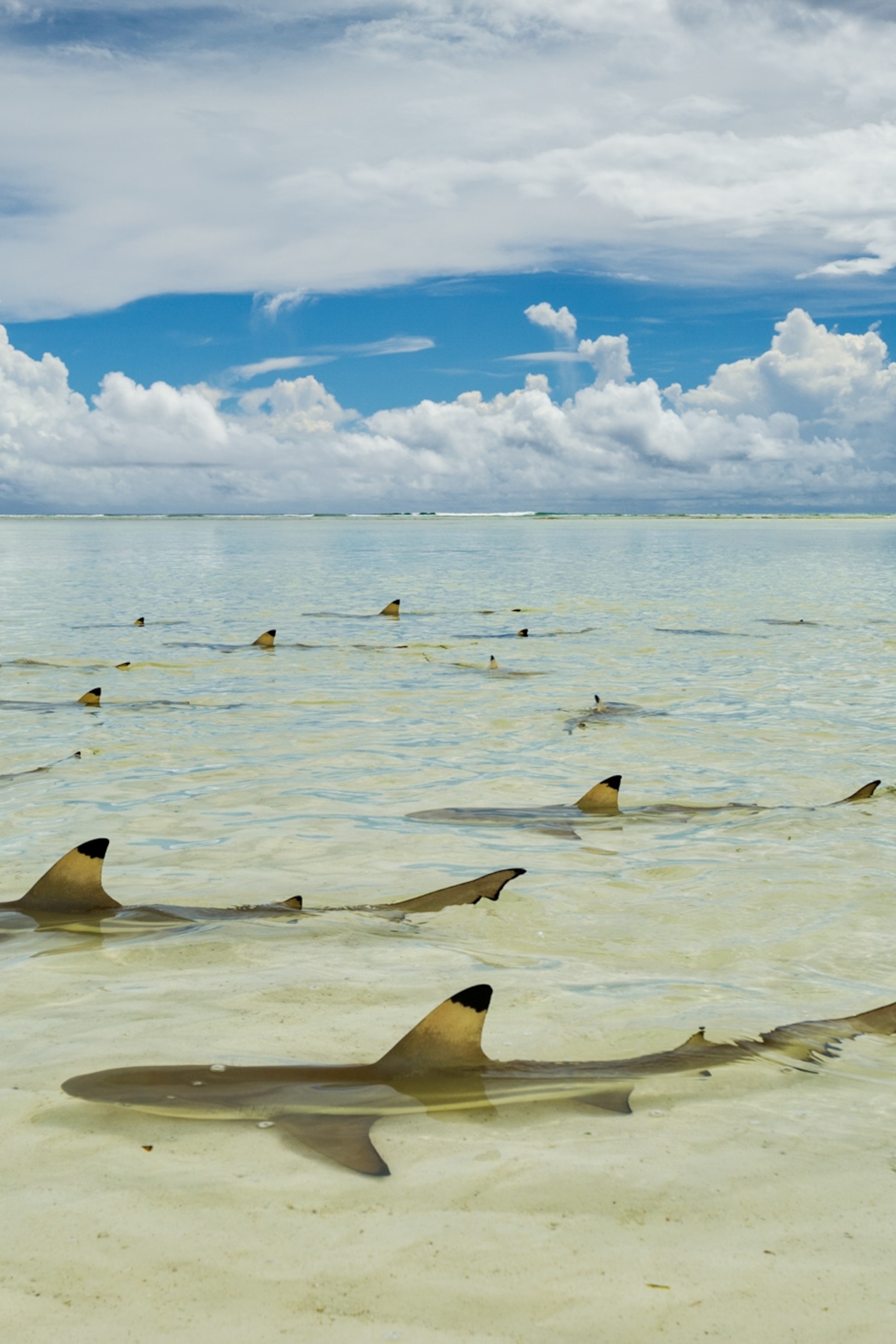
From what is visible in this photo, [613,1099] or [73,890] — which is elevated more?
[73,890]

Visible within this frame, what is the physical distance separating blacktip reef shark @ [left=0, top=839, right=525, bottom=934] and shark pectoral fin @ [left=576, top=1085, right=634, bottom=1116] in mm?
1797

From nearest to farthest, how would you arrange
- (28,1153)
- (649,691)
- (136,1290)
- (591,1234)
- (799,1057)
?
1. (136,1290)
2. (591,1234)
3. (28,1153)
4. (799,1057)
5. (649,691)

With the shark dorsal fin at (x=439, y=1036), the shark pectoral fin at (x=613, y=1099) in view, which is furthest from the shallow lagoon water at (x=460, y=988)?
the shark dorsal fin at (x=439, y=1036)

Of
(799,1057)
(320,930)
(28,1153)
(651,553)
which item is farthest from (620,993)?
(651,553)

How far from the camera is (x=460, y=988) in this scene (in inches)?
193

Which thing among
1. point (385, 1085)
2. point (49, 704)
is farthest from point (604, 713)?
point (385, 1085)

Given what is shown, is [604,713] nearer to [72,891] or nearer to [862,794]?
[862,794]

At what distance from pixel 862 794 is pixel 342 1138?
640cm

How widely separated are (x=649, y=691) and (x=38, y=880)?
33.5ft

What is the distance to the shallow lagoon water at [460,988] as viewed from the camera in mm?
2652

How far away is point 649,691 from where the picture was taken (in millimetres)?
14672

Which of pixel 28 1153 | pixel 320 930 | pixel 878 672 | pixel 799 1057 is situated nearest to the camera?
pixel 28 1153

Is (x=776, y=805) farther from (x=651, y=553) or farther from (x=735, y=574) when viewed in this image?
(x=651, y=553)

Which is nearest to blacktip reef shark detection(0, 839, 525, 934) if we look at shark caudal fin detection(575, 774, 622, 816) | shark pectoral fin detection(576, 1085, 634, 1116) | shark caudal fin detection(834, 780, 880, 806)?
shark pectoral fin detection(576, 1085, 634, 1116)
